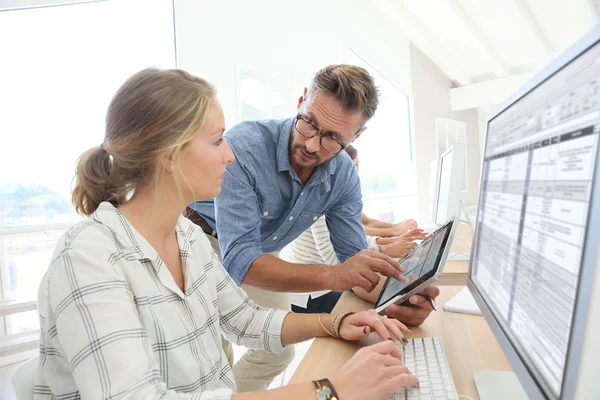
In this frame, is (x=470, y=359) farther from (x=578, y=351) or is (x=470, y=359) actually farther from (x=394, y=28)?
(x=394, y=28)

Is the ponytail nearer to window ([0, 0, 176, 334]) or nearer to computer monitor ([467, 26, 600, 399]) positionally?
computer monitor ([467, 26, 600, 399])

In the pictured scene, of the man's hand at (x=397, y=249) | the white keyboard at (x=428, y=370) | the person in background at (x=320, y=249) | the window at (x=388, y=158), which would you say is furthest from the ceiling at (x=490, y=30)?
the white keyboard at (x=428, y=370)

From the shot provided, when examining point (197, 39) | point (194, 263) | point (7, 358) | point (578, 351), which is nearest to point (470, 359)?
point (578, 351)

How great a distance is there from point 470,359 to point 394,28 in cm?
715

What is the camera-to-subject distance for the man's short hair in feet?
4.70

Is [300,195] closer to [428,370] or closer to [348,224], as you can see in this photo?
[348,224]

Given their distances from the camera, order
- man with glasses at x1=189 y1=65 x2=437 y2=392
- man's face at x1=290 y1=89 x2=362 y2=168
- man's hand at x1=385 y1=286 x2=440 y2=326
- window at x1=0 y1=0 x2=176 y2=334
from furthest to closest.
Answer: window at x1=0 y1=0 x2=176 y2=334, man's face at x1=290 y1=89 x2=362 y2=168, man with glasses at x1=189 y1=65 x2=437 y2=392, man's hand at x1=385 y1=286 x2=440 y2=326

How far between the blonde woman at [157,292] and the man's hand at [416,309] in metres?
0.14

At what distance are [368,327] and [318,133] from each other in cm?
73

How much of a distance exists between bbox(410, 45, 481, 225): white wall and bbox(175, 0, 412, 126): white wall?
1991 mm

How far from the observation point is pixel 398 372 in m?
0.70

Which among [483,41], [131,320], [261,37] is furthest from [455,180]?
[483,41]

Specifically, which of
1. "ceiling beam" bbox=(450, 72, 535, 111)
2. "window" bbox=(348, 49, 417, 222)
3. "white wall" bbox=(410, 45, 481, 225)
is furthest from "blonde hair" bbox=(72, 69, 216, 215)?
"ceiling beam" bbox=(450, 72, 535, 111)

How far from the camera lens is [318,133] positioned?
1.45 m
